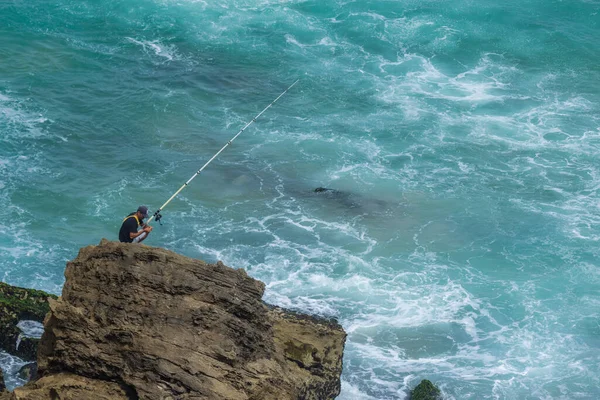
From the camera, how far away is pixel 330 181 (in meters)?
31.3

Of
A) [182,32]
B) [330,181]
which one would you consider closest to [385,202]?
[330,181]

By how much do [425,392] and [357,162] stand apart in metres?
13.0

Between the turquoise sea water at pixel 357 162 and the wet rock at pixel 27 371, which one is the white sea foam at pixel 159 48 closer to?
the turquoise sea water at pixel 357 162

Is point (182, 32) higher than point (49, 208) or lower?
higher

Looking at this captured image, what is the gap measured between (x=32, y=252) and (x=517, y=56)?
27.0 metres

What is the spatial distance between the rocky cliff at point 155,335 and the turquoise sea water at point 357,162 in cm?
799

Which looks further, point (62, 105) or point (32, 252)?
point (62, 105)

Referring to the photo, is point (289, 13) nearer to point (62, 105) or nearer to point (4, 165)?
point (62, 105)

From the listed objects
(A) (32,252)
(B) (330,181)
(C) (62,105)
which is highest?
(C) (62,105)

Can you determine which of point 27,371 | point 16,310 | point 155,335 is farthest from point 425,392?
point 16,310

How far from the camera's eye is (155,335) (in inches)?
508

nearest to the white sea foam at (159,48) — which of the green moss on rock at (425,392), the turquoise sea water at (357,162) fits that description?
the turquoise sea water at (357,162)

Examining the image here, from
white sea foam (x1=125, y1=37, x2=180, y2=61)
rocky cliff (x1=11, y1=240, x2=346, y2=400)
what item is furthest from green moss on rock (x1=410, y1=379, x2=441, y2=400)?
white sea foam (x1=125, y1=37, x2=180, y2=61)

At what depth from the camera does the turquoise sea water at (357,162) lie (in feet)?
81.4
